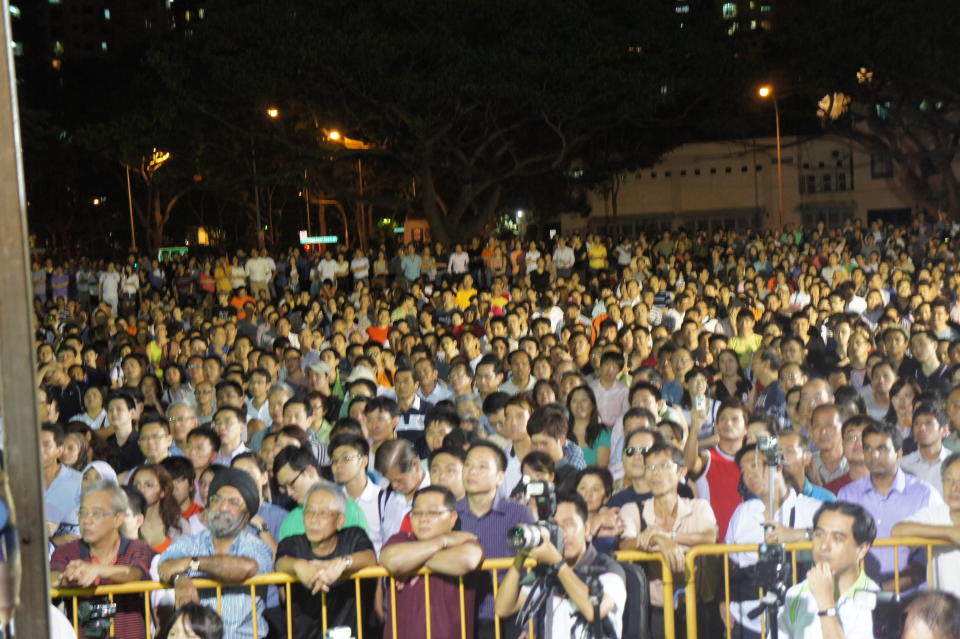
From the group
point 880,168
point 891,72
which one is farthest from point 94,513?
point 880,168

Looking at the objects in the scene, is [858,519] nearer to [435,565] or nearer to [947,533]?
[947,533]

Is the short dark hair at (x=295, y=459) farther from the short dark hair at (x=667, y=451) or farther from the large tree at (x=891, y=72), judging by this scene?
the large tree at (x=891, y=72)

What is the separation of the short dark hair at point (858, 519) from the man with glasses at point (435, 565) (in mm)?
1471

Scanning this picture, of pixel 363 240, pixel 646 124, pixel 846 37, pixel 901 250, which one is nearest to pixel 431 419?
pixel 901 250

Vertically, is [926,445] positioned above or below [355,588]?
above

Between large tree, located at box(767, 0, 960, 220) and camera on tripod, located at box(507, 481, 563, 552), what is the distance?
103 ft

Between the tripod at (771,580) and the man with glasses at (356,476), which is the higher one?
the man with glasses at (356,476)

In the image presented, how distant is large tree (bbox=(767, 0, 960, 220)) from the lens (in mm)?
33188

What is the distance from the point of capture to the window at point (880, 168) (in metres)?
45.6

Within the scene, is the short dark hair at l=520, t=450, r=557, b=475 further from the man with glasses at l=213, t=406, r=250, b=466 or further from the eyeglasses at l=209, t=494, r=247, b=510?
the man with glasses at l=213, t=406, r=250, b=466

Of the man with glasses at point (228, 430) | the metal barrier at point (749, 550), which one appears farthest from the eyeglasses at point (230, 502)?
the metal barrier at point (749, 550)

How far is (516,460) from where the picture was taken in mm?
7023

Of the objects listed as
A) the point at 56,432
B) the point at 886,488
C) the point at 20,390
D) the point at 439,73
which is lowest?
the point at 886,488

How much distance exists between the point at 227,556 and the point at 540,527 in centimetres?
140
